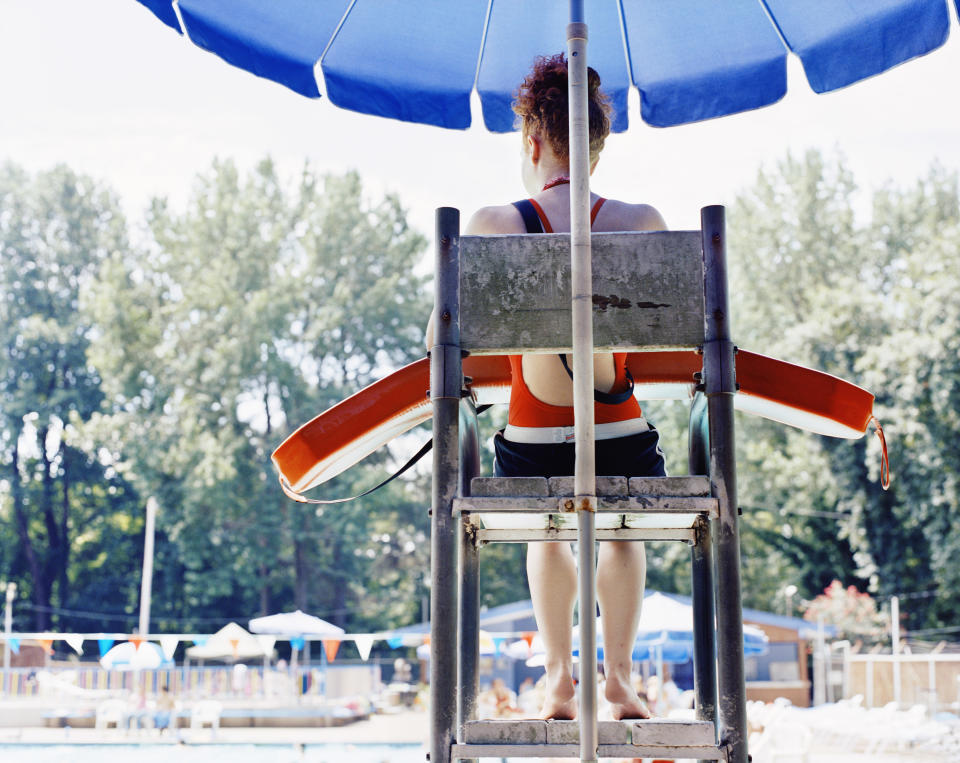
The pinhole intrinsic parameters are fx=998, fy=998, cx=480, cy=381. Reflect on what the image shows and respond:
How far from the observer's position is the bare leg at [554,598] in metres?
2.19

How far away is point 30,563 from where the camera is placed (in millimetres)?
38281

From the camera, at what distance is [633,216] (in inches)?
87.9

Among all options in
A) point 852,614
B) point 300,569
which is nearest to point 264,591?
point 300,569

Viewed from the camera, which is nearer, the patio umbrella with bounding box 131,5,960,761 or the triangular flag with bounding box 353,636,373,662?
the patio umbrella with bounding box 131,5,960,761

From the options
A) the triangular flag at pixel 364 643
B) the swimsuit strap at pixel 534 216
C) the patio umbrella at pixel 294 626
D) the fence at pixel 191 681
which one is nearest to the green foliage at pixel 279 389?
the fence at pixel 191 681

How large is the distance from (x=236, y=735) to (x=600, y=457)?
2148 centimetres

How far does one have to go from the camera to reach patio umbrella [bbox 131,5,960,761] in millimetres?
2895

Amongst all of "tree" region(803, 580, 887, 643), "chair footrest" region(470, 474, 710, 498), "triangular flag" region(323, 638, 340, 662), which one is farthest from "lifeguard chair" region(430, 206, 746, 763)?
"tree" region(803, 580, 887, 643)

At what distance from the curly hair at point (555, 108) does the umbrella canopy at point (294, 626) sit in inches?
677

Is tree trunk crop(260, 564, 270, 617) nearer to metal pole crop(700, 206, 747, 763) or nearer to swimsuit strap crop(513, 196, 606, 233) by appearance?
swimsuit strap crop(513, 196, 606, 233)

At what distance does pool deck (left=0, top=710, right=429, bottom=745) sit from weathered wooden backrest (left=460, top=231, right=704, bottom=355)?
734 inches

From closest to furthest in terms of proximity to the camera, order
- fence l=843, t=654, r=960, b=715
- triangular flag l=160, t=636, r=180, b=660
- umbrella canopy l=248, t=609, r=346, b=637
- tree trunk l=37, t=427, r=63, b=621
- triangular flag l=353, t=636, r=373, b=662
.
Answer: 1. triangular flag l=160, t=636, r=180, b=660
2. triangular flag l=353, t=636, r=373, b=662
3. umbrella canopy l=248, t=609, r=346, b=637
4. fence l=843, t=654, r=960, b=715
5. tree trunk l=37, t=427, r=63, b=621

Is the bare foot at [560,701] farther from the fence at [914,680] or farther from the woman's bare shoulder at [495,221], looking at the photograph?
the fence at [914,680]

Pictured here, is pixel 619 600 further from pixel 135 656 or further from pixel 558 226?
pixel 135 656
